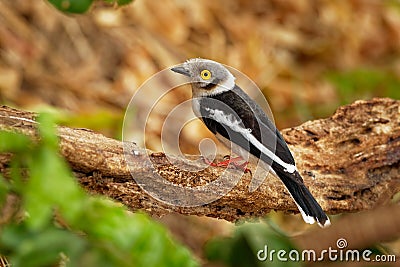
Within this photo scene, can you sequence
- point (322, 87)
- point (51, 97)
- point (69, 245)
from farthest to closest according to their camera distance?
point (322, 87) < point (51, 97) < point (69, 245)

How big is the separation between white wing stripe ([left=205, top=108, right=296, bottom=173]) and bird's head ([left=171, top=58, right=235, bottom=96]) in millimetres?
129

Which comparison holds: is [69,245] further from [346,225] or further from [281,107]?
[281,107]

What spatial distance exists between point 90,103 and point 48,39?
0.62 meters

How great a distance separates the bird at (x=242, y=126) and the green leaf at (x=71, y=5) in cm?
43

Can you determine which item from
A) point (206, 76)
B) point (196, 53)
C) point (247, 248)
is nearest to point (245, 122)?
point (206, 76)

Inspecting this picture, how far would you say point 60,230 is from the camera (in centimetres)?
183

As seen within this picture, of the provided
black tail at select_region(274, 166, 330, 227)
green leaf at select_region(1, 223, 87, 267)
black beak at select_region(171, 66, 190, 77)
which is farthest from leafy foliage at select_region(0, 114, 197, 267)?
black beak at select_region(171, 66, 190, 77)

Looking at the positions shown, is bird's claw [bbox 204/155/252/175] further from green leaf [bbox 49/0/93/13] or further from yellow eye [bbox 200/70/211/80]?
green leaf [bbox 49/0/93/13]

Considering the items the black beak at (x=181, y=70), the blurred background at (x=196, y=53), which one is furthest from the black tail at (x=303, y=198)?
the blurred background at (x=196, y=53)

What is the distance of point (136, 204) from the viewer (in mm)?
2705

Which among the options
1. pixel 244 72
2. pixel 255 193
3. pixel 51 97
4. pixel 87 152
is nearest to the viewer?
pixel 87 152

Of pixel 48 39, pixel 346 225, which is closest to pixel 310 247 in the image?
pixel 346 225

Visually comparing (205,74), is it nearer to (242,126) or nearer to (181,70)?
(181,70)

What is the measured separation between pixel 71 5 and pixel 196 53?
3.42m
